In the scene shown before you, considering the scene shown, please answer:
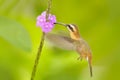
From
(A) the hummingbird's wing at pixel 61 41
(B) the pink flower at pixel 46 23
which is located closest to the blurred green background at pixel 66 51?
(A) the hummingbird's wing at pixel 61 41

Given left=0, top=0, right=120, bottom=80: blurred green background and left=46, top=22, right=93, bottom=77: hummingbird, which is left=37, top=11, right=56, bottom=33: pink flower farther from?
left=0, top=0, right=120, bottom=80: blurred green background

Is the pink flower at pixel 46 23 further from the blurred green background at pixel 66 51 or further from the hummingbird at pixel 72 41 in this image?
the blurred green background at pixel 66 51

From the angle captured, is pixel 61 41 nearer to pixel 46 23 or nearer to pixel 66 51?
pixel 46 23

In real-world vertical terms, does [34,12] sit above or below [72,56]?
above

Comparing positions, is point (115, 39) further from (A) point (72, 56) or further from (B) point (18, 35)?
(B) point (18, 35)

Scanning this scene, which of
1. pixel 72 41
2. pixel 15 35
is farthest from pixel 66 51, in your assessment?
pixel 15 35

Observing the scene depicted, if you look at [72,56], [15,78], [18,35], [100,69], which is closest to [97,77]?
[100,69]

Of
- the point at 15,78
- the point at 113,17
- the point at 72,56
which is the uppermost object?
the point at 113,17
